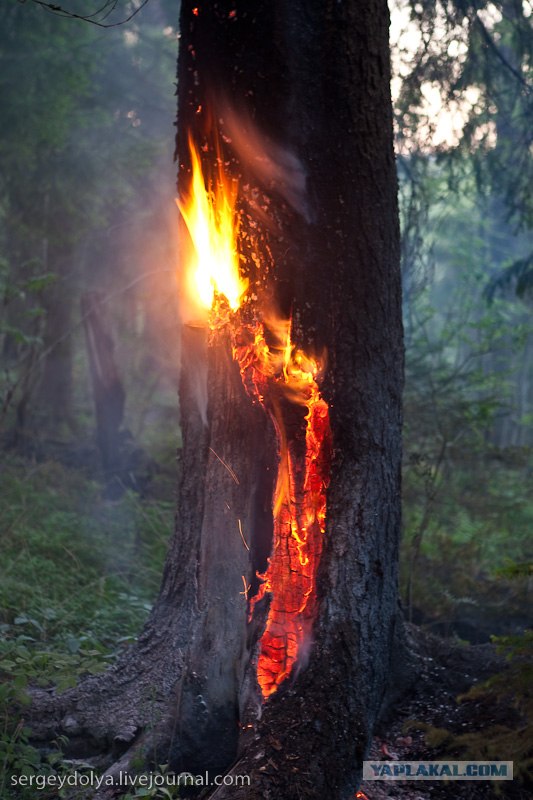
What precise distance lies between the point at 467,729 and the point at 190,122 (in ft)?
11.1

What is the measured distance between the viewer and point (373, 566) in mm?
3596

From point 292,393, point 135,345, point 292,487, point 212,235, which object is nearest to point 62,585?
point 292,487

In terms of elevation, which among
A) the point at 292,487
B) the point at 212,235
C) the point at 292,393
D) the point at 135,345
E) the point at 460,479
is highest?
the point at 135,345

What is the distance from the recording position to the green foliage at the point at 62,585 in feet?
13.4

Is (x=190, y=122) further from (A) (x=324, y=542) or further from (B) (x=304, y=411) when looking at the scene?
(A) (x=324, y=542)

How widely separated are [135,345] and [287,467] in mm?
14511

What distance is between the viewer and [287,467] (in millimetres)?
3607

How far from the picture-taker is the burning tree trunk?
11.3 feet

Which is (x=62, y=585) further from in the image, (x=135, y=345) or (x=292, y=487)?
(x=135, y=345)

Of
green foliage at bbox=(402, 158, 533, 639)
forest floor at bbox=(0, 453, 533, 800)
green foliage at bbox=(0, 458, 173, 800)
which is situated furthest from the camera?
green foliage at bbox=(402, 158, 533, 639)

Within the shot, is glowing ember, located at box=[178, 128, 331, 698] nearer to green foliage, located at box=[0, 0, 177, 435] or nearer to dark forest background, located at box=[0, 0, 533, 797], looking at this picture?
dark forest background, located at box=[0, 0, 533, 797]

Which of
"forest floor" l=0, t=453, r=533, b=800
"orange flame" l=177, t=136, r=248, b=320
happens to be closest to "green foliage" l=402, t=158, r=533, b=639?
"forest floor" l=0, t=453, r=533, b=800

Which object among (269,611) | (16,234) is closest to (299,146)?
(269,611)

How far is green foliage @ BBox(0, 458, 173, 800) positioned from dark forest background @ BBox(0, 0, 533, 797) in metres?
0.03
